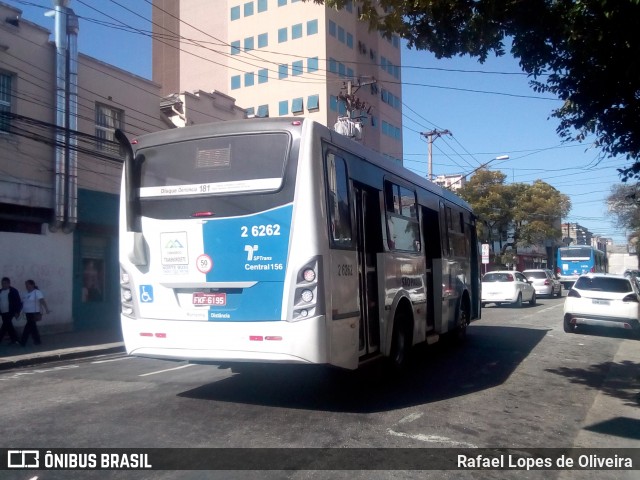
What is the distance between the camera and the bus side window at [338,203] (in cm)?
688

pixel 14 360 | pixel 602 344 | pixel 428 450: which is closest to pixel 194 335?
pixel 428 450

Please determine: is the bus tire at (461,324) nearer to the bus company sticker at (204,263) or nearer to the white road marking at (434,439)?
the white road marking at (434,439)

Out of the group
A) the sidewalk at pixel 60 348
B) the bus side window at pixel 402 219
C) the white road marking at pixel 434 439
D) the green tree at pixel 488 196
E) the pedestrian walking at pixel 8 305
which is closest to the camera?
the white road marking at pixel 434 439

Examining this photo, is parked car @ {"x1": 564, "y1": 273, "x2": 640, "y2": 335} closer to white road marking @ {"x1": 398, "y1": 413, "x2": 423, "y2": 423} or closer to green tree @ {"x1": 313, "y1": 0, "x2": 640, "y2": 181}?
green tree @ {"x1": 313, "y1": 0, "x2": 640, "y2": 181}

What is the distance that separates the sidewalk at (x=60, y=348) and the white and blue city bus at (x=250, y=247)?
617cm

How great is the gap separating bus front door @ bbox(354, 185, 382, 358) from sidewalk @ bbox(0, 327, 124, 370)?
779cm

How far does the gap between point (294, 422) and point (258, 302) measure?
1353 millimetres

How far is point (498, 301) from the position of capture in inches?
1022

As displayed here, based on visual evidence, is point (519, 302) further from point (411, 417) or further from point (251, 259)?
point (251, 259)

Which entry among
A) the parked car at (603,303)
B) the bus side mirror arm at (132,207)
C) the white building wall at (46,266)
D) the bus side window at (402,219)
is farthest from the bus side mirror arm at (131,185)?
the parked car at (603,303)

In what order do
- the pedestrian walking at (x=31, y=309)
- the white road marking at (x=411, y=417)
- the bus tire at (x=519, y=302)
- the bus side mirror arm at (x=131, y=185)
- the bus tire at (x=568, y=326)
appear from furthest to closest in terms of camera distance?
Result: 1. the bus tire at (x=519, y=302)
2. the bus tire at (x=568, y=326)
3. the pedestrian walking at (x=31, y=309)
4. the bus side mirror arm at (x=131, y=185)
5. the white road marking at (x=411, y=417)

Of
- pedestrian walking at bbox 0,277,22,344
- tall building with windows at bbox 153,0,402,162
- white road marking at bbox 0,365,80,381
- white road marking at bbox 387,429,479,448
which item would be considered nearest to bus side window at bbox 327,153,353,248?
white road marking at bbox 387,429,479,448

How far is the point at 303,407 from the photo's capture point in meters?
7.19

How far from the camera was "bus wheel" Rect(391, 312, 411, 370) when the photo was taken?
887 cm
